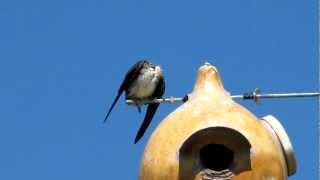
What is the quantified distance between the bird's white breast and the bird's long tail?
3.59 feet

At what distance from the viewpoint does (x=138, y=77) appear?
17.2 meters

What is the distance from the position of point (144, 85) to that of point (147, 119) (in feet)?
6.03

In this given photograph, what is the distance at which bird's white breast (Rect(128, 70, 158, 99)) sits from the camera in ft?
54.5

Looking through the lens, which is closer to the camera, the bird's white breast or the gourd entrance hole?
the gourd entrance hole

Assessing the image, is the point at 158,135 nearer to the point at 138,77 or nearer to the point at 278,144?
the point at 278,144

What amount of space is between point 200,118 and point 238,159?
16.2 inches

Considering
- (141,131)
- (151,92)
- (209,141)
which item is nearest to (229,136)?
(209,141)

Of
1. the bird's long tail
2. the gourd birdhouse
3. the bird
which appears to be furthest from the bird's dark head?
the gourd birdhouse

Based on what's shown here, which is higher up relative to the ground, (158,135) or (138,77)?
(138,77)

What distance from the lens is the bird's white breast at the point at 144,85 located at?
16625mm

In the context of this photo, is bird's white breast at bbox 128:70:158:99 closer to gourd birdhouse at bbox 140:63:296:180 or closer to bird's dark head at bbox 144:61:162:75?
bird's dark head at bbox 144:61:162:75

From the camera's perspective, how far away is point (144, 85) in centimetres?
1683

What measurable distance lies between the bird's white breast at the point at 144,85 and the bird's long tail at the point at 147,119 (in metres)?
1.10

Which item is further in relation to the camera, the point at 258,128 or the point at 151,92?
the point at 151,92
